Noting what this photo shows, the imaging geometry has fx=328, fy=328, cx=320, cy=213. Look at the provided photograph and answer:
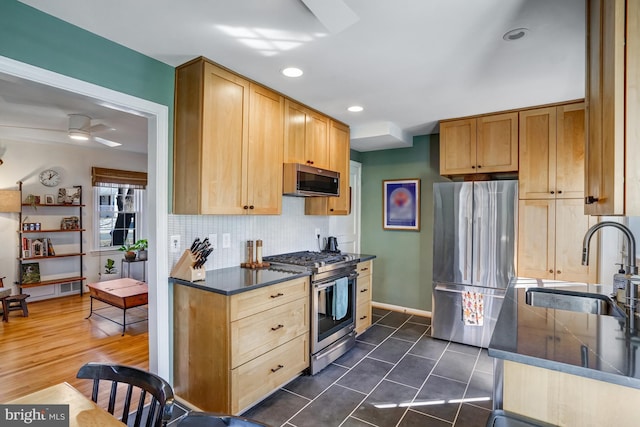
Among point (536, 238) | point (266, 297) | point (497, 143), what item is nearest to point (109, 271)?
point (266, 297)

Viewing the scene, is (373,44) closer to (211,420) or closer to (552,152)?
(211,420)

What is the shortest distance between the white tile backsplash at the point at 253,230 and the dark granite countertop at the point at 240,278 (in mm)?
160

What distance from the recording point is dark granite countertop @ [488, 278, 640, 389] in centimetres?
102

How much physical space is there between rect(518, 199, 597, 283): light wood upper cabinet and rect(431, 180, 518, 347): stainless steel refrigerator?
0.47ft

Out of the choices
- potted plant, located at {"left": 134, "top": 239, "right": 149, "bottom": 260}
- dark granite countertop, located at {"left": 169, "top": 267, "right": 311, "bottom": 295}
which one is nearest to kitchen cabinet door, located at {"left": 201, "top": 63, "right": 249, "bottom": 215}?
dark granite countertop, located at {"left": 169, "top": 267, "right": 311, "bottom": 295}

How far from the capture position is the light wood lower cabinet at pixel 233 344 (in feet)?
6.89

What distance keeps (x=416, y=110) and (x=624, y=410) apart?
2.87m

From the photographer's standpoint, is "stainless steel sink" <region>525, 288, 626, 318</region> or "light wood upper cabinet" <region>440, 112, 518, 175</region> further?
"light wood upper cabinet" <region>440, 112, 518, 175</region>

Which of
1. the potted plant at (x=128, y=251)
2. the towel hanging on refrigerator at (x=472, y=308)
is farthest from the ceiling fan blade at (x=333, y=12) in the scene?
the potted plant at (x=128, y=251)

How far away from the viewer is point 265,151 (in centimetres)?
281

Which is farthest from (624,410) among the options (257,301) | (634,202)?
(257,301)

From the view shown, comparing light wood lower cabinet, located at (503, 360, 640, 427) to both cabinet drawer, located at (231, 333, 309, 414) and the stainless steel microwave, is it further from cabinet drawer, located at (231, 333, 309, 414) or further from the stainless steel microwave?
the stainless steel microwave

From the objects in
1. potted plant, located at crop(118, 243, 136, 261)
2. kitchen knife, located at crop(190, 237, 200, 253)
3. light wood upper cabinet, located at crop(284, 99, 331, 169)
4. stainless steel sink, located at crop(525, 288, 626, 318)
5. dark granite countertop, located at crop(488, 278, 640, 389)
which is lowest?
potted plant, located at crop(118, 243, 136, 261)

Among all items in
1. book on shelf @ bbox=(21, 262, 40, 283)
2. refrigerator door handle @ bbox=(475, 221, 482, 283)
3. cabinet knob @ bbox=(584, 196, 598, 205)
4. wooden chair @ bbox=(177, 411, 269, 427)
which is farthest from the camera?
book on shelf @ bbox=(21, 262, 40, 283)
